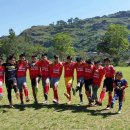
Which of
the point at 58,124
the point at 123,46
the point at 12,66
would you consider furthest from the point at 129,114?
the point at 123,46

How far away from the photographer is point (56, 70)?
698 inches

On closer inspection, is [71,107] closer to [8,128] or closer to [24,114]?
[24,114]

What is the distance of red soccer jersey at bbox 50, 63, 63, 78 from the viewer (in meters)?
17.7

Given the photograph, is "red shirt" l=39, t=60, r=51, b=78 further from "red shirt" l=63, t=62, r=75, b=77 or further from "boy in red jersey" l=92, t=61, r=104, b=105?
"boy in red jersey" l=92, t=61, r=104, b=105

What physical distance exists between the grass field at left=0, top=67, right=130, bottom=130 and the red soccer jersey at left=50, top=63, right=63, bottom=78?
1448 mm

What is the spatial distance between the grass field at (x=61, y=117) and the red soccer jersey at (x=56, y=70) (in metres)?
1.45

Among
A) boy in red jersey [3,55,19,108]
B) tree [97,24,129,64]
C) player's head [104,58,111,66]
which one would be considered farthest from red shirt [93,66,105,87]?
tree [97,24,129,64]

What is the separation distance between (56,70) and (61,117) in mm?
3353

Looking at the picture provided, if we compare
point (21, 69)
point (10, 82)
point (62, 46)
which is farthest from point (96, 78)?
point (62, 46)

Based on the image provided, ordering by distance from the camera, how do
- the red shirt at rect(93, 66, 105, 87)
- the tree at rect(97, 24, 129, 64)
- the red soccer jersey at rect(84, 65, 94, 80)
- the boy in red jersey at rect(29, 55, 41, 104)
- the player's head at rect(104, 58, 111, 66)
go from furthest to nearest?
the tree at rect(97, 24, 129, 64) < the boy in red jersey at rect(29, 55, 41, 104) < the red soccer jersey at rect(84, 65, 94, 80) < the red shirt at rect(93, 66, 105, 87) < the player's head at rect(104, 58, 111, 66)

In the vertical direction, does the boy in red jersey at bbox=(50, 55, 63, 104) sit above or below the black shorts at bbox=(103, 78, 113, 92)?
above

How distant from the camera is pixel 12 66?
17.3 m

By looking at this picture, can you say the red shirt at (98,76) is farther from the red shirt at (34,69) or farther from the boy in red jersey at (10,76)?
the boy in red jersey at (10,76)

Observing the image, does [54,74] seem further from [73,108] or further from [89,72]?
[73,108]
